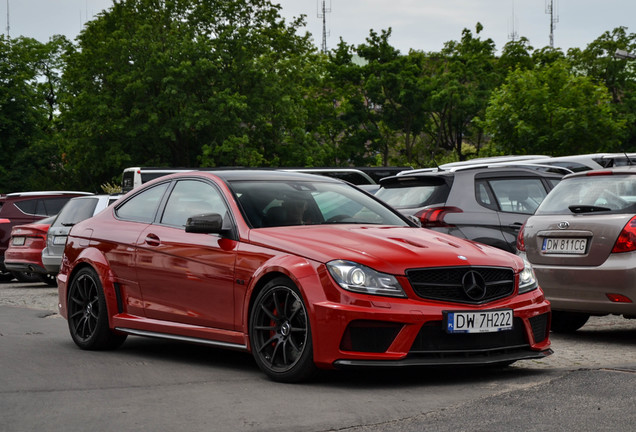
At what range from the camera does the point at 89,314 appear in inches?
356

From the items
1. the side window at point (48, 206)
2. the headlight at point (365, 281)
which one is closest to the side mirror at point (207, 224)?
the headlight at point (365, 281)

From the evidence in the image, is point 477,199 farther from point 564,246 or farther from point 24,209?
point 24,209

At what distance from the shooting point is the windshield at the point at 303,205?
25.2 ft

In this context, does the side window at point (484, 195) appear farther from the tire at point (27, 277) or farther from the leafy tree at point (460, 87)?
the leafy tree at point (460, 87)

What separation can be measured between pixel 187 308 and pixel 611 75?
56.7 meters

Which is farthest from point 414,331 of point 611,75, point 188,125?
point 611,75

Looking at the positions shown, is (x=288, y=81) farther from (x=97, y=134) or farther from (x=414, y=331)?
(x=414, y=331)

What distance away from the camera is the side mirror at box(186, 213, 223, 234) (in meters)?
7.48

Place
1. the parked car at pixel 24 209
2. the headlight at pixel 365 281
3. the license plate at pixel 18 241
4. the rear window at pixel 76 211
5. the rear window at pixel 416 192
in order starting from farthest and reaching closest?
the parked car at pixel 24 209 < the license plate at pixel 18 241 < the rear window at pixel 76 211 < the rear window at pixel 416 192 < the headlight at pixel 365 281

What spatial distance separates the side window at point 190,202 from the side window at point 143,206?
197mm

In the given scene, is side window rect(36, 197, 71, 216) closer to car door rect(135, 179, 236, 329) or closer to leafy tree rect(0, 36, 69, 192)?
car door rect(135, 179, 236, 329)

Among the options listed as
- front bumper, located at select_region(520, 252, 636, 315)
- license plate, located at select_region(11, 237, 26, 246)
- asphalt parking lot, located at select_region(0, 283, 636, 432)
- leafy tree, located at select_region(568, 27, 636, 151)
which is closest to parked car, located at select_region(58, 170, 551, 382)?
asphalt parking lot, located at select_region(0, 283, 636, 432)

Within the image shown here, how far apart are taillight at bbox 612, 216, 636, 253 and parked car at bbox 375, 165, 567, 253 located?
7.89 ft

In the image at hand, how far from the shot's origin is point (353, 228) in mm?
7523
